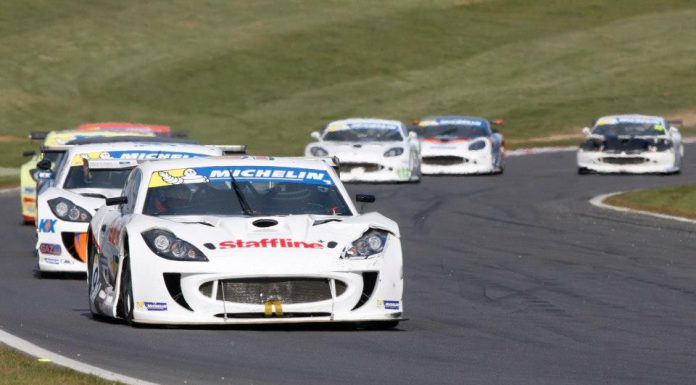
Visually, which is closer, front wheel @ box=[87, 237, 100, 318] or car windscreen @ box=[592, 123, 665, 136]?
front wheel @ box=[87, 237, 100, 318]

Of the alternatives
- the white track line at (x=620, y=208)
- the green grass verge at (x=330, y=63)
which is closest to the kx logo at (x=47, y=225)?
the white track line at (x=620, y=208)

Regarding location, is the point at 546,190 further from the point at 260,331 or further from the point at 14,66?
the point at 14,66

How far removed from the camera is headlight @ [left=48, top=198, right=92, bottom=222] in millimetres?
15266

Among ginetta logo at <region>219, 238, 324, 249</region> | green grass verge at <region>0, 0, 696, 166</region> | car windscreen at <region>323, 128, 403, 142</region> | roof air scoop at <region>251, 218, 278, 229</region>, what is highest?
roof air scoop at <region>251, 218, 278, 229</region>

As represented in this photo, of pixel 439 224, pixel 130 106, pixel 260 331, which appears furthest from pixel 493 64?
pixel 260 331

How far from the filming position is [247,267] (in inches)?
416

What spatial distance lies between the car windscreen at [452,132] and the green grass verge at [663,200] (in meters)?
7.65

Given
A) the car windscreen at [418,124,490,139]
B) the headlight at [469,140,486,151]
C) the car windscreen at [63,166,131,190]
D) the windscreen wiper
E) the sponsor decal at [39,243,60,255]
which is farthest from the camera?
the car windscreen at [418,124,490,139]

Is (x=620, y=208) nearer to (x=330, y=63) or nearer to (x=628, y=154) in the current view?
(x=628, y=154)

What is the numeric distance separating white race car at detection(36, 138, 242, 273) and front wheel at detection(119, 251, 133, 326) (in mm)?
3952

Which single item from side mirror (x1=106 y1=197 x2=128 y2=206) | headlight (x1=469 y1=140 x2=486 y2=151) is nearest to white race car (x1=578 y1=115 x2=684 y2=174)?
headlight (x1=469 y1=140 x2=486 y2=151)

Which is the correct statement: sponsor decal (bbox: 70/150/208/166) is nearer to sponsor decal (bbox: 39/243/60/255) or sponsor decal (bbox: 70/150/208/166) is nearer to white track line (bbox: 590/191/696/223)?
sponsor decal (bbox: 39/243/60/255)

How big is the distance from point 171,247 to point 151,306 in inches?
15.2

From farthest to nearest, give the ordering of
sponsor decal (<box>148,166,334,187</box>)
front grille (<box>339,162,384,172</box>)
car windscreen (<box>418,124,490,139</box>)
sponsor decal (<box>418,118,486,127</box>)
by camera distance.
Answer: sponsor decal (<box>418,118,486,127</box>), car windscreen (<box>418,124,490,139</box>), front grille (<box>339,162,384,172</box>), sponsor decal (<box>148,166,334,187</box>)
